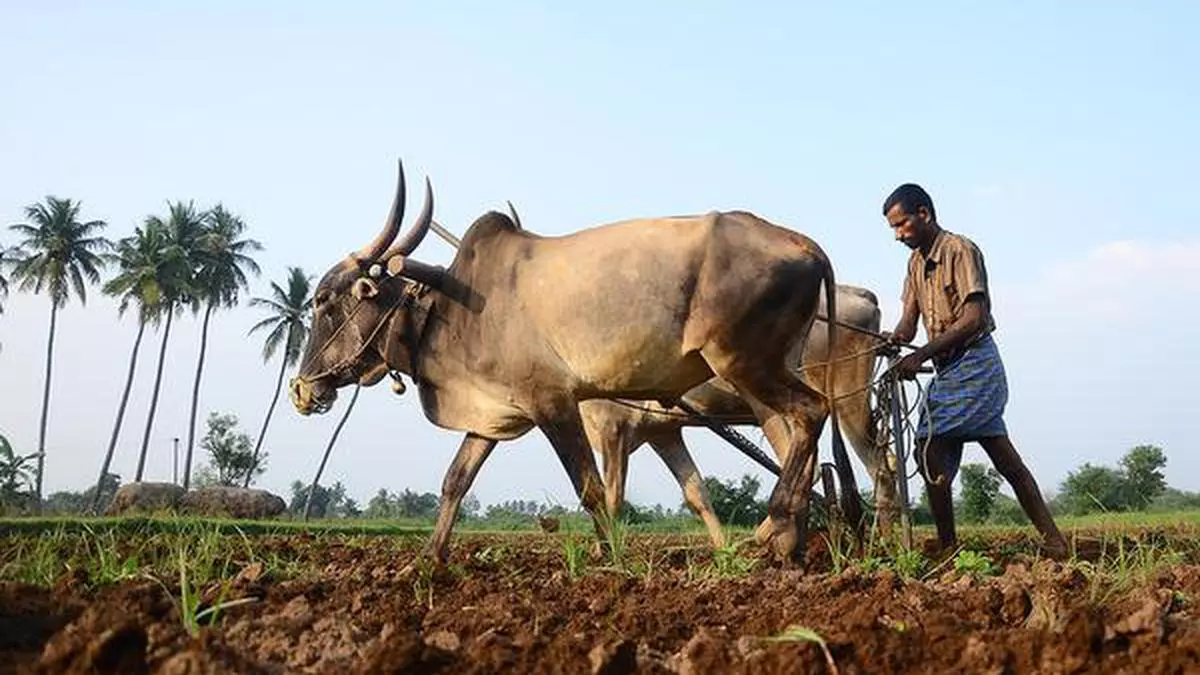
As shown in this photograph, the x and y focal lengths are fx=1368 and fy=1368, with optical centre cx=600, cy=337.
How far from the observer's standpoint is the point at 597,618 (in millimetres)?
3754

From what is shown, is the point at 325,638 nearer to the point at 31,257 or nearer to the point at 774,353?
the point at 774,353

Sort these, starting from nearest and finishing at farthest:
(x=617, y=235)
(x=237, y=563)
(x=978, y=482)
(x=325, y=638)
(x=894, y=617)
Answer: (x=325, y=638)
(x=894, y=617)
(x=237, y=563)
(x=617, y=235)
(x=978, y=482)

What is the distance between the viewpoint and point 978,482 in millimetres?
27734

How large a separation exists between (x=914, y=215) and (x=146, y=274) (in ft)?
147

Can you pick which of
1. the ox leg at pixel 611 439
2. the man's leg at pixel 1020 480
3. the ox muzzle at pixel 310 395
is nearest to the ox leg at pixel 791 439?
the man's leg at pixel 1020 480

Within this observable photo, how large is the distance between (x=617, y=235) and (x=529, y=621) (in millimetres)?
3681

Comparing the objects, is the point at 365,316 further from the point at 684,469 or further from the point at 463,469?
the point at 684,469

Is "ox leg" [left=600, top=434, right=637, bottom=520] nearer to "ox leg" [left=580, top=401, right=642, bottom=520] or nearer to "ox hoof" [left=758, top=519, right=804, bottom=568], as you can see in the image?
"ox leg" [left=580, top=401, right=642, bottom=520]

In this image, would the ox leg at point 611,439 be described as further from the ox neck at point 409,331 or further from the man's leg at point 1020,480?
the man's leg at point 1020,480

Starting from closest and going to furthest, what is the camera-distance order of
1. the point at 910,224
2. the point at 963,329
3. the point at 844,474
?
the point at 963,329 < the point at 910,224 < the point at 844,474

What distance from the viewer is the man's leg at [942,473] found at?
274 inches

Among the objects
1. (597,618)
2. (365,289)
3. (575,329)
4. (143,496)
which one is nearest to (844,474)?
(575,329)

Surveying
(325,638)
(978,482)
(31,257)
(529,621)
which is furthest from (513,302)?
(31,257)

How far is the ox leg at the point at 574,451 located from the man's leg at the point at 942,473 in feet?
5.43
